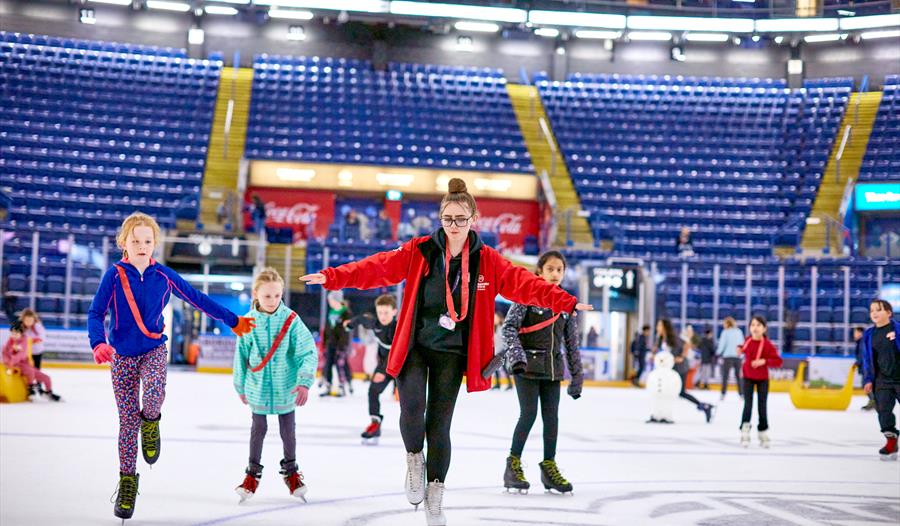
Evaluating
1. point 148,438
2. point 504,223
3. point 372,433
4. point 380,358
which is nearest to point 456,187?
point 148,438

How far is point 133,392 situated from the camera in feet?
16.1

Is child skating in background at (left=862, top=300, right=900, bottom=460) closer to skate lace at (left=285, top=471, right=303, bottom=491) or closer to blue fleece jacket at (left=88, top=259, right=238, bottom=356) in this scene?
skate lace at (left=285, top=471, right=303, bottom=491)

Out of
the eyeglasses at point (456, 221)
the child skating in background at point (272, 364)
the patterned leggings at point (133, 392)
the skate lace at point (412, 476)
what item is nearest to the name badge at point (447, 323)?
the eyeglasses at point (456, 221)

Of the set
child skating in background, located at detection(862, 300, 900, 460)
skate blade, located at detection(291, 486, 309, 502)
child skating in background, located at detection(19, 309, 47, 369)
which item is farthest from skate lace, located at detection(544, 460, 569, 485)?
child skating in background, located at detection(19, 309, 47, 369)


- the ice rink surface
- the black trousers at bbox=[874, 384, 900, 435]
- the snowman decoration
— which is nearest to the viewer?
the ice rink surface

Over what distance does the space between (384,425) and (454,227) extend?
21.4 feet

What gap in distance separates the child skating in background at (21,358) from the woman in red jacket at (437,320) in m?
8.68

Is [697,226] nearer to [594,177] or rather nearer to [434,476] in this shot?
[594,177]

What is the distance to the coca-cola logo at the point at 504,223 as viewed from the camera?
30.8 metres

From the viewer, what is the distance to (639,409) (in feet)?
49.3

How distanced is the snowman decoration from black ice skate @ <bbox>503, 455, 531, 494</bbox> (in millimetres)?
6779

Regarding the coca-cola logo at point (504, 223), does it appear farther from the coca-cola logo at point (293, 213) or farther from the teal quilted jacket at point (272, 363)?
the teal quilted jacket at point (272, 363)

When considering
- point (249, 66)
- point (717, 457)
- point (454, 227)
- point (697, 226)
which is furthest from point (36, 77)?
point (454, 227)

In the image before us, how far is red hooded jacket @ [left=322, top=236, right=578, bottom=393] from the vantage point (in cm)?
461
